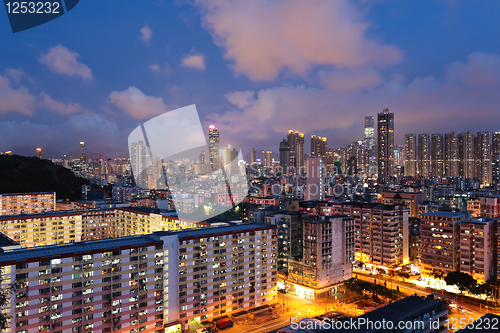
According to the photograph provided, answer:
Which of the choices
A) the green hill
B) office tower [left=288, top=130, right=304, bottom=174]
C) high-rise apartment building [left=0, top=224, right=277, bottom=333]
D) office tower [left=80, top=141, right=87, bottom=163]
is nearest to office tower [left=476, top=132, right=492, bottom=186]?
office tower [left=288, top=130, right=304, bottom=174]

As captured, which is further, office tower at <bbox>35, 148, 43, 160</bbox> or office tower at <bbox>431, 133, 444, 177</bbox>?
office tower at <bbox>431, 133, 444, 177</bbox>

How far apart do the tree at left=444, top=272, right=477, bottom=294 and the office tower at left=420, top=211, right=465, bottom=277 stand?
5.41ft

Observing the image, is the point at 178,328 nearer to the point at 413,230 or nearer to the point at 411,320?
the point at 411,320

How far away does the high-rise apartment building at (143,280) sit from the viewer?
7781 millimetres

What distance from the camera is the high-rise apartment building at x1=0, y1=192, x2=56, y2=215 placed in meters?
22.6

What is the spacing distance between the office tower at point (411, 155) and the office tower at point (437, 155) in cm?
408

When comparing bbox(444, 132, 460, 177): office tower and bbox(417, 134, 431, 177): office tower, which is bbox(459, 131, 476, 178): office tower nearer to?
bbox(444, 132, 460, 177): office tower

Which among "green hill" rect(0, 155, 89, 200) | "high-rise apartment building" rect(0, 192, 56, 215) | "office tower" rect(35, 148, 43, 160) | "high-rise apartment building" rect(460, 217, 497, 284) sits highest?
"office tower" rect(35, 148, 43, 160)

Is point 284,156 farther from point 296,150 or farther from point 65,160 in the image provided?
point 65,160

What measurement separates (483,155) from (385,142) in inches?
580

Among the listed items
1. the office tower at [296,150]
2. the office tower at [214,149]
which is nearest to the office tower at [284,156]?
the office tower at [296,150]

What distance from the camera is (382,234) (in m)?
16.6

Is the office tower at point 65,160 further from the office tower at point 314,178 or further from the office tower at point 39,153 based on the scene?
the office tower at point 314,178

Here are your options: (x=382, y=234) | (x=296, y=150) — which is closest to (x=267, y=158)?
(x=296, y=150)
